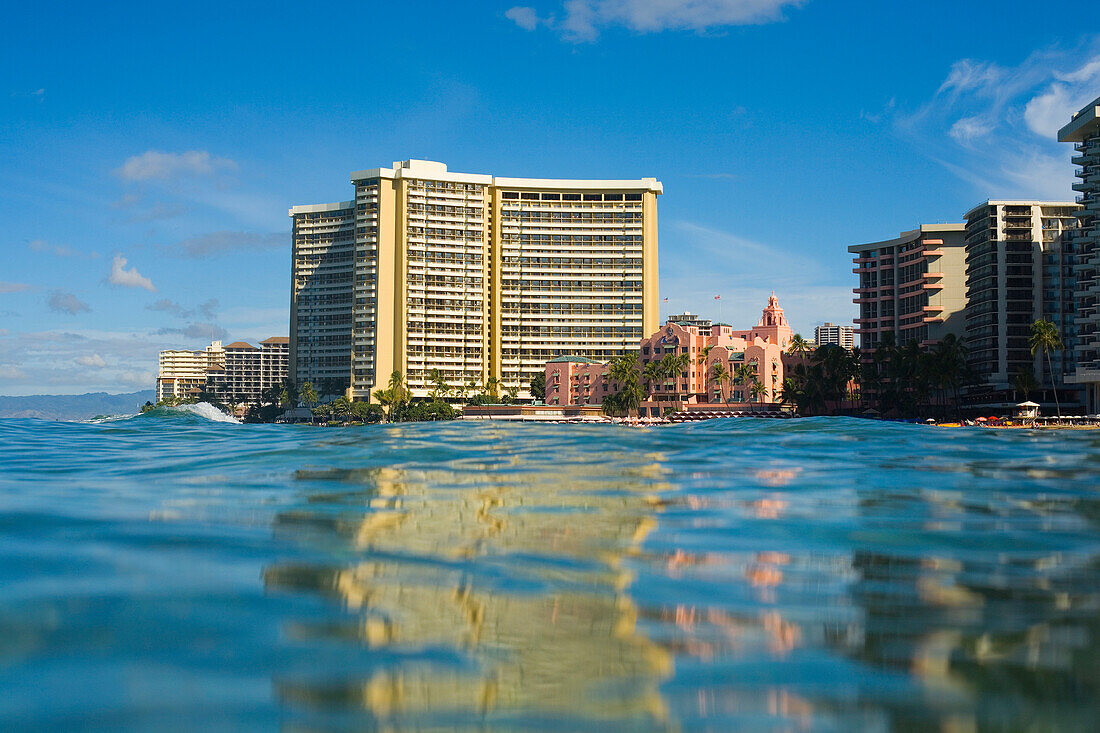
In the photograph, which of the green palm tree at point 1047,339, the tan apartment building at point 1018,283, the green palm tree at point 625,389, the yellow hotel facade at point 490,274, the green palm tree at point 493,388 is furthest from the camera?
the yellow hotel facade at point 490,274

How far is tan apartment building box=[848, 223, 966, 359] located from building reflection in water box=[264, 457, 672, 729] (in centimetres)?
15164

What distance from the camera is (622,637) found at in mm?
4781

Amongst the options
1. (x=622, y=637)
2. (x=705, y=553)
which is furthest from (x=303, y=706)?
(x=705, y=553)

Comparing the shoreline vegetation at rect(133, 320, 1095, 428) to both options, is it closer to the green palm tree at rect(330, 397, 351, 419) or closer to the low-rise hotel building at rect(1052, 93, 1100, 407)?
the green palm tree at rect(330, 397, 351, 419)

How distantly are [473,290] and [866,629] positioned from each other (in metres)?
170

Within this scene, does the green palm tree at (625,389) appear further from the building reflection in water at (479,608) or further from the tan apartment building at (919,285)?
the building reflection in water at (479,608)

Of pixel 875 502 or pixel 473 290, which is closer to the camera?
pixel 875 502

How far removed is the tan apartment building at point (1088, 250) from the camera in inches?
4104

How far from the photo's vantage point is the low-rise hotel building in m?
104

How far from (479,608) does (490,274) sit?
174 metres

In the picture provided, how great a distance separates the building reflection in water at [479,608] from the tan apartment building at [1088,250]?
11487cm

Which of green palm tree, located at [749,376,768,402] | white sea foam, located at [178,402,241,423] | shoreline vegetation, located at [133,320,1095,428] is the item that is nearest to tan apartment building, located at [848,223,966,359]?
shoreline vegetation, located at [133,320,1095,428]

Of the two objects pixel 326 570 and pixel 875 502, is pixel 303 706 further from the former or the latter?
pixel 875 502

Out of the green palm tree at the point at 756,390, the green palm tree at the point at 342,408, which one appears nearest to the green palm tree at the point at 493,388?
the green palm tree at the point at 342,408
